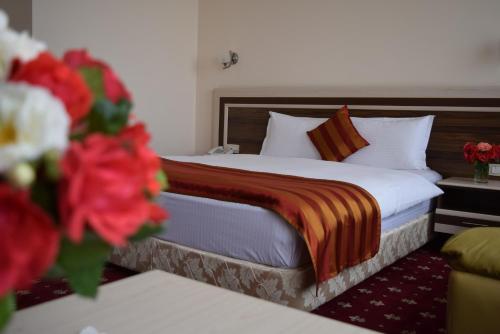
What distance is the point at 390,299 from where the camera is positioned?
278cm

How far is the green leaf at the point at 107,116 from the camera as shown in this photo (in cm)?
58

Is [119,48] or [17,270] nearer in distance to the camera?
[17,270]

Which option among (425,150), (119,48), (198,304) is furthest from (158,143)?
(198,304)

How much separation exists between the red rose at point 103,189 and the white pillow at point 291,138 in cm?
386

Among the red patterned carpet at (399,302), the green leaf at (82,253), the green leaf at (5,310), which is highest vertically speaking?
the green leaf at (82,253)

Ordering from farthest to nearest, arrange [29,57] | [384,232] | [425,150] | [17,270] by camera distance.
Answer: [425,150], [384,232], [29,57], [17,270]

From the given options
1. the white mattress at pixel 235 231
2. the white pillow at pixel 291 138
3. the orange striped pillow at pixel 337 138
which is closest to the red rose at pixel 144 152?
the white mattress at pixel 235 231

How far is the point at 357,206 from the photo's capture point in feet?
8.66

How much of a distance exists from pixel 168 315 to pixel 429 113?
334cm

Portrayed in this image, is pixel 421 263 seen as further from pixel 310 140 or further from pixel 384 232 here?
pixel 310 140

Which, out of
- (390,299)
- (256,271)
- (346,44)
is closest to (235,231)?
(256,271)

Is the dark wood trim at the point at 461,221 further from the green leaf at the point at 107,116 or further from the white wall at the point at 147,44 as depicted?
the green leaf at the point at 107,116

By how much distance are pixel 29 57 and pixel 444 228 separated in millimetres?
3566

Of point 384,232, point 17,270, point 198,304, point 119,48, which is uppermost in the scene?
point 119,48
